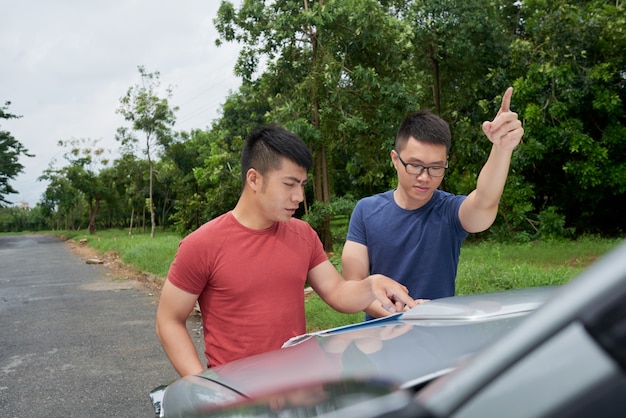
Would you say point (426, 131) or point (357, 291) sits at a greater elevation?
point (426, 131)

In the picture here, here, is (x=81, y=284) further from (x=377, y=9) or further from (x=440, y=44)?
(x=440, y=44)

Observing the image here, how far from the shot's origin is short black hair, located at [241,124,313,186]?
240 centimetres

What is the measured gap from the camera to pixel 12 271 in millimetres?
16984

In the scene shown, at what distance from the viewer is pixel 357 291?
7.51 ft

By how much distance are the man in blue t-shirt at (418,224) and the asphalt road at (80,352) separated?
9.17 feet

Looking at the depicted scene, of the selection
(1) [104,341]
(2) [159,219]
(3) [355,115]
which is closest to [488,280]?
(1) [104,341]

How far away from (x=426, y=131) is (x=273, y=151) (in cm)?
70

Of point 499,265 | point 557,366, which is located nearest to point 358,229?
point 557,366

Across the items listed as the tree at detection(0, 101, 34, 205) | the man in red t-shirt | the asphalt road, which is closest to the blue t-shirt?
the man in red t-shirt

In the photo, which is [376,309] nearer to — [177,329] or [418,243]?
[418,243]

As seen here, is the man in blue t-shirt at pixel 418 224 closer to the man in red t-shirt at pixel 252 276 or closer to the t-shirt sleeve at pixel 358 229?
the t-shirt sleeve at pixel 358 229

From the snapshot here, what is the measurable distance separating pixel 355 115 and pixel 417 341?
12062 mm

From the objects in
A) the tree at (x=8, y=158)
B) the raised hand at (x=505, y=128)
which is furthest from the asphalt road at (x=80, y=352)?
the tree at (x=8, y=158)

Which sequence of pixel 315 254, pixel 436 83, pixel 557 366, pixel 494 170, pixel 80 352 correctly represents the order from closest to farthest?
1. pixel 557 366
2. pixel 494 170
3. pixel 315 254
4. pixel 80 352
5. pixel 436 83
